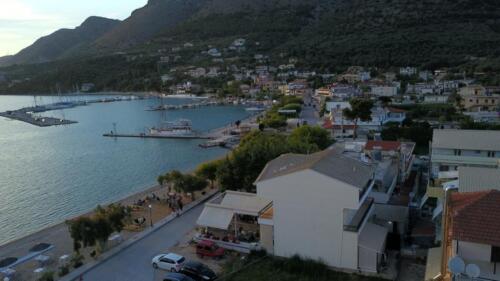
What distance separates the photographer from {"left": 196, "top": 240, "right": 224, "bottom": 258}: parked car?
488 inches

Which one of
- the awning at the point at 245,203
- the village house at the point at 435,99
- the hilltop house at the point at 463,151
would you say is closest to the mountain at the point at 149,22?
the village house at the point at 435,99

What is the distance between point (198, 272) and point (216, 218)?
3.25 metres

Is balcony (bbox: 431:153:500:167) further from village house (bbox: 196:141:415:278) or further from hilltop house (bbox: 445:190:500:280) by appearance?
hilltop house (bbox: 445:190:500:280)

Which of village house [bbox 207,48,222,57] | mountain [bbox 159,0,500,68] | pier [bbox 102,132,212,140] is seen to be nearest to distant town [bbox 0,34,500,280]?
pier [bbox 102,132,212,140]

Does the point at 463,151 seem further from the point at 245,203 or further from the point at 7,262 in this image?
the point at 7,262

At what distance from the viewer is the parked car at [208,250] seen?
12.4 meters

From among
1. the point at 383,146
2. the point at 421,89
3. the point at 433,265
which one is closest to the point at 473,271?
the point at 433,265

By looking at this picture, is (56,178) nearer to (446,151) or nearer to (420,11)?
(446,151)

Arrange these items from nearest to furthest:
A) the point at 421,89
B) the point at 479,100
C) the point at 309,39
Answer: the point at 479,100 → the point at 421,89 → the point at 309,39

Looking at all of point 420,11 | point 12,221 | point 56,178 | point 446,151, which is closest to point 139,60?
point 420,11

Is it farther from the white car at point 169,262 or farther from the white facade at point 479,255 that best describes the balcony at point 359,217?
the white car at point 169,262

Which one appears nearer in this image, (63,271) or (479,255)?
(479,255)

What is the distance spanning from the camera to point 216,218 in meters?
14.0

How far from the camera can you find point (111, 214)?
526 inches
